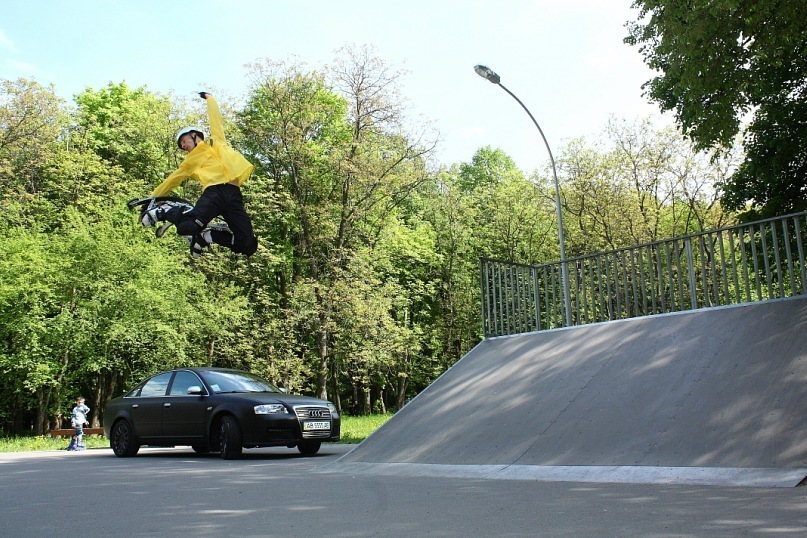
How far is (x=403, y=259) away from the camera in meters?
40.7

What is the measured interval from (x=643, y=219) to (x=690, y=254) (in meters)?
27.9

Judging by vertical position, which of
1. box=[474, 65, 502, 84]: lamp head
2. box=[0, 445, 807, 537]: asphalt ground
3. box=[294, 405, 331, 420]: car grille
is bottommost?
box=[0, 445, 807, 537]: asphalt ground

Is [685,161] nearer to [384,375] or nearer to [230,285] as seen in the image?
[384,375]

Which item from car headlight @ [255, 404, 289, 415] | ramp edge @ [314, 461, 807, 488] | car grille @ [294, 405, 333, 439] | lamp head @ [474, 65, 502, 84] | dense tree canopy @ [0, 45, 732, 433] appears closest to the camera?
ramp edge @ [314, 461, 807, 488]

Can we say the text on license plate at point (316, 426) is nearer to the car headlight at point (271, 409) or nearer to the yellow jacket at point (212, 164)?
the car headlight at point (271, 409)

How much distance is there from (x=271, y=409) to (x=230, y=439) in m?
0.90

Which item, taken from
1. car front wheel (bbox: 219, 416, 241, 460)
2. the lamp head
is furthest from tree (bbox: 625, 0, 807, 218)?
car front wheel (bbox: 219, 416, 241, 460)

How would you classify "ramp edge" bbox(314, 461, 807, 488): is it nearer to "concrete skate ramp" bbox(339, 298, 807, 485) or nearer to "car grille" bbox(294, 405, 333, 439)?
"concrete skate ramp" bbox(339, 298, 807, 485)

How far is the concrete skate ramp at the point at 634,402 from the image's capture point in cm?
716

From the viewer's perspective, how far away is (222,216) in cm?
688

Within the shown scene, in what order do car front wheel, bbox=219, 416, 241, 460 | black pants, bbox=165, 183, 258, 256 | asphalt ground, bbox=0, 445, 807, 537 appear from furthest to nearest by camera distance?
car front wheel, bbox=219, 416, 241, 460, black pants, bbox=165, 183, 258, 256, asphalt ground, bbox=0, 445, 807, 537

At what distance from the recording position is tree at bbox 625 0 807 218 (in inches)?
516

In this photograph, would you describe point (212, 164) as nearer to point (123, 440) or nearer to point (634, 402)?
point (634, 402)

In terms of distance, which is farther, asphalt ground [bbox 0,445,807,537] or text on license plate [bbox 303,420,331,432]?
text on license plate [bbox 303,420,331,432]
